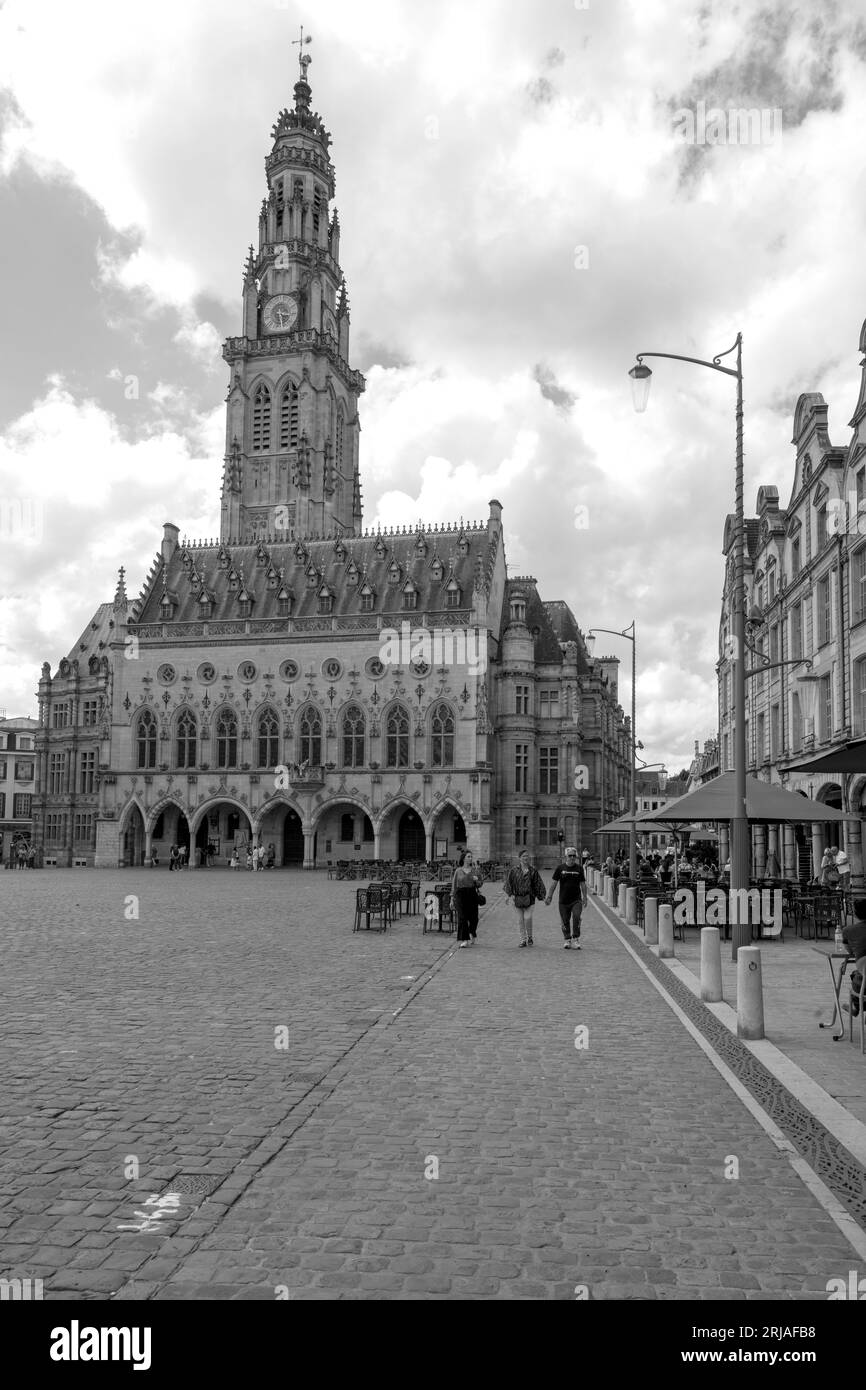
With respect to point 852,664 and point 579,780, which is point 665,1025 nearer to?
point 852,664

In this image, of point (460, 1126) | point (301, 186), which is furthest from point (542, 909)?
point (301, 186)

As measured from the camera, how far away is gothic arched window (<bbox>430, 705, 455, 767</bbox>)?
57812mm

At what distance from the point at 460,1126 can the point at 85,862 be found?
207 ft

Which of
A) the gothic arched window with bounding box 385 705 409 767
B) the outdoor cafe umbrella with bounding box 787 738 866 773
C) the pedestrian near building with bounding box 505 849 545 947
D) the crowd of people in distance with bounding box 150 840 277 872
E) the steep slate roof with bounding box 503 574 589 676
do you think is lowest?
the crowd of people in distance with bounding box 150 840 277 872

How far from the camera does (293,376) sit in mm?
74438

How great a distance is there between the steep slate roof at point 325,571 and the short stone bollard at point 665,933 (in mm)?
42299

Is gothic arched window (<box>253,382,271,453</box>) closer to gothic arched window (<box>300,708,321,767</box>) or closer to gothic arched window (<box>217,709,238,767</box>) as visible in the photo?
gothic arched window (<box>217,709,238,767</box>)

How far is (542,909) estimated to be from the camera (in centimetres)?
3012

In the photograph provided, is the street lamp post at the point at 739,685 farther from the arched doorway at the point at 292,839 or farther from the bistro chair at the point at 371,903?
the arched doorway at the point at 292,839

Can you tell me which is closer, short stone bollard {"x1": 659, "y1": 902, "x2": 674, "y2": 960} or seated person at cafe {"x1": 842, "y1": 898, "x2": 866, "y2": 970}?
seated person at cafe {"x1": 842, "y1": 898, "x2": 866, "y2": 970}

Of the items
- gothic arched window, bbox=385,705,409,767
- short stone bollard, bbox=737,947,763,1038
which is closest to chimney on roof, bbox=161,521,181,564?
gothic arched window, bbox=385,705,409,767

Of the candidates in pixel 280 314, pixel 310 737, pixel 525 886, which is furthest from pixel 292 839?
pixel 525 886

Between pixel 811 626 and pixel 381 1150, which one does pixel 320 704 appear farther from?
pixel 381 1150

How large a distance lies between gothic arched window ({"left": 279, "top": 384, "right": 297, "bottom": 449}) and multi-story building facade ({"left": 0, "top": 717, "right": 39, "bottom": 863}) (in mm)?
34882
